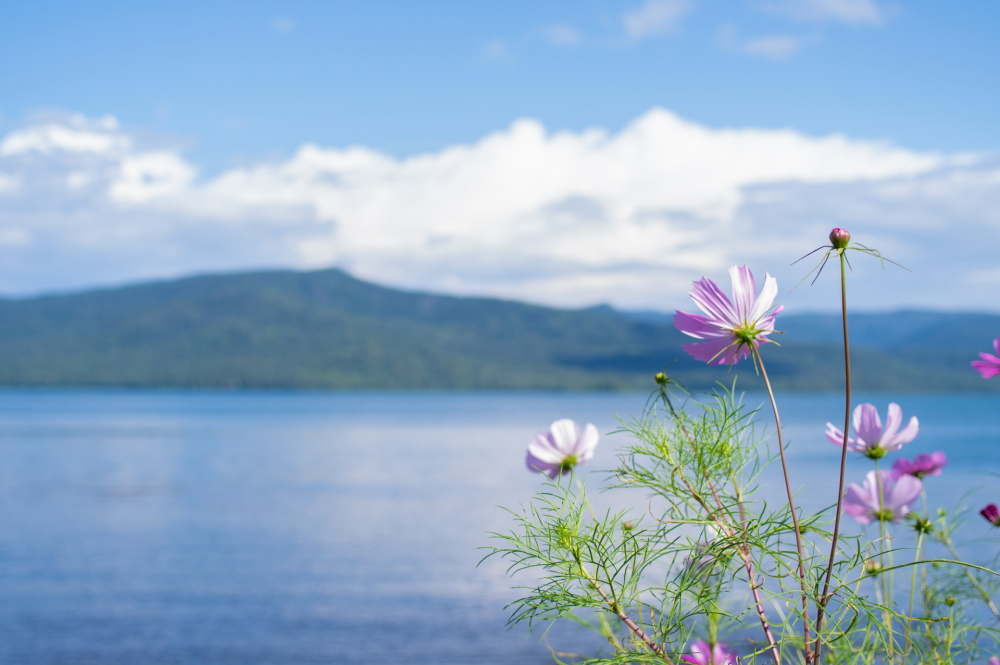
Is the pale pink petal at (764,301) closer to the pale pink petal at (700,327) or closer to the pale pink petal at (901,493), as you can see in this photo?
the pale pink petal at (700,327)

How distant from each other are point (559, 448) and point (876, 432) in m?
0.80

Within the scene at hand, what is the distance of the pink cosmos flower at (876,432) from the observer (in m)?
2.25

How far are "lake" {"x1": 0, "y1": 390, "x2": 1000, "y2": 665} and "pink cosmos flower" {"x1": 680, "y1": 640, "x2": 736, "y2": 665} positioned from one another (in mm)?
747

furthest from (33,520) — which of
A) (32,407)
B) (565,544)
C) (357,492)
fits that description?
(32,407)

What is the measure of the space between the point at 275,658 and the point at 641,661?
19.0m

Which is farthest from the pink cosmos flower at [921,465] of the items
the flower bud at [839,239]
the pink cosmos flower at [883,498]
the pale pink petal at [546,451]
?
the flower bud at [839,239]

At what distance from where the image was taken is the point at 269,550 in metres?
31.9

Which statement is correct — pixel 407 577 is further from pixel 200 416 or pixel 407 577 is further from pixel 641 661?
pixel 200 416

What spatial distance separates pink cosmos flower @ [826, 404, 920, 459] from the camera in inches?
88.5

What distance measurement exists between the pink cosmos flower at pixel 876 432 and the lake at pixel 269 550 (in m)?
0.35

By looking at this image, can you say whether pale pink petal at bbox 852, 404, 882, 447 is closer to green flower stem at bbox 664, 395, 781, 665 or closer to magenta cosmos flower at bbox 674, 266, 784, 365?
green flower stem at bbox 664, 395, 781, 665

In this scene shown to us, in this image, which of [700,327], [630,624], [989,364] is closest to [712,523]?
[630,624]

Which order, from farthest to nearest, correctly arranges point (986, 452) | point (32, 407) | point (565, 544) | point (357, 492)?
point (32, 407), point (986, 452), point (357, 492), point (565, 544)

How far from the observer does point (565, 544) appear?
7.36 feet
